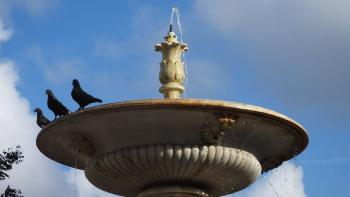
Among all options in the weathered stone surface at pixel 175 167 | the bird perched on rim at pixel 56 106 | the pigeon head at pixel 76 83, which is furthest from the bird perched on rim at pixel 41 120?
the weathered stone surface at pixel 175 167

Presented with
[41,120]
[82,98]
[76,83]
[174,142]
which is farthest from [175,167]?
[41,120]

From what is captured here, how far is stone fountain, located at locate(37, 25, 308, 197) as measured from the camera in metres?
14.8

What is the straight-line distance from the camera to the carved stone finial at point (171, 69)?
16719mm

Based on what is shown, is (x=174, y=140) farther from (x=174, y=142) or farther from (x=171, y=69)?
(x=171, y=69)

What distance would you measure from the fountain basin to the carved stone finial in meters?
1.69

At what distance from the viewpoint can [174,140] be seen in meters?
15.2

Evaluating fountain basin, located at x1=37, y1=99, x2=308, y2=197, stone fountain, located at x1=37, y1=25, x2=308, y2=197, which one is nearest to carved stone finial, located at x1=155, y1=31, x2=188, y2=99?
stone fountain, located at x1=37, y1=25, x2=308, y2=197

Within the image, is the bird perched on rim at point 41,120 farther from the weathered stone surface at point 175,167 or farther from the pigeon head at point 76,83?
the weathered stone surface at point 175,167

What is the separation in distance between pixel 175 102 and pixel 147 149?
3.72 feet

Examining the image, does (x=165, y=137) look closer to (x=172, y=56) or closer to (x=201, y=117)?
(x=201, y=117)

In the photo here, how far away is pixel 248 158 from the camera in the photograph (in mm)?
15750

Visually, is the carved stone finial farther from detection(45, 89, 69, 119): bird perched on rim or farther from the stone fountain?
detection(45, 89, 69, 119): bird perched on rim

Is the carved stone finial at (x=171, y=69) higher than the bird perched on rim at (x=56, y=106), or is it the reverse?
the carved stone finial at (x=171, y=69)

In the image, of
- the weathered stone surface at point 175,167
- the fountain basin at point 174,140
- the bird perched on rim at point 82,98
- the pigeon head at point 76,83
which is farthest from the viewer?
the pigeon head at point 76,83
